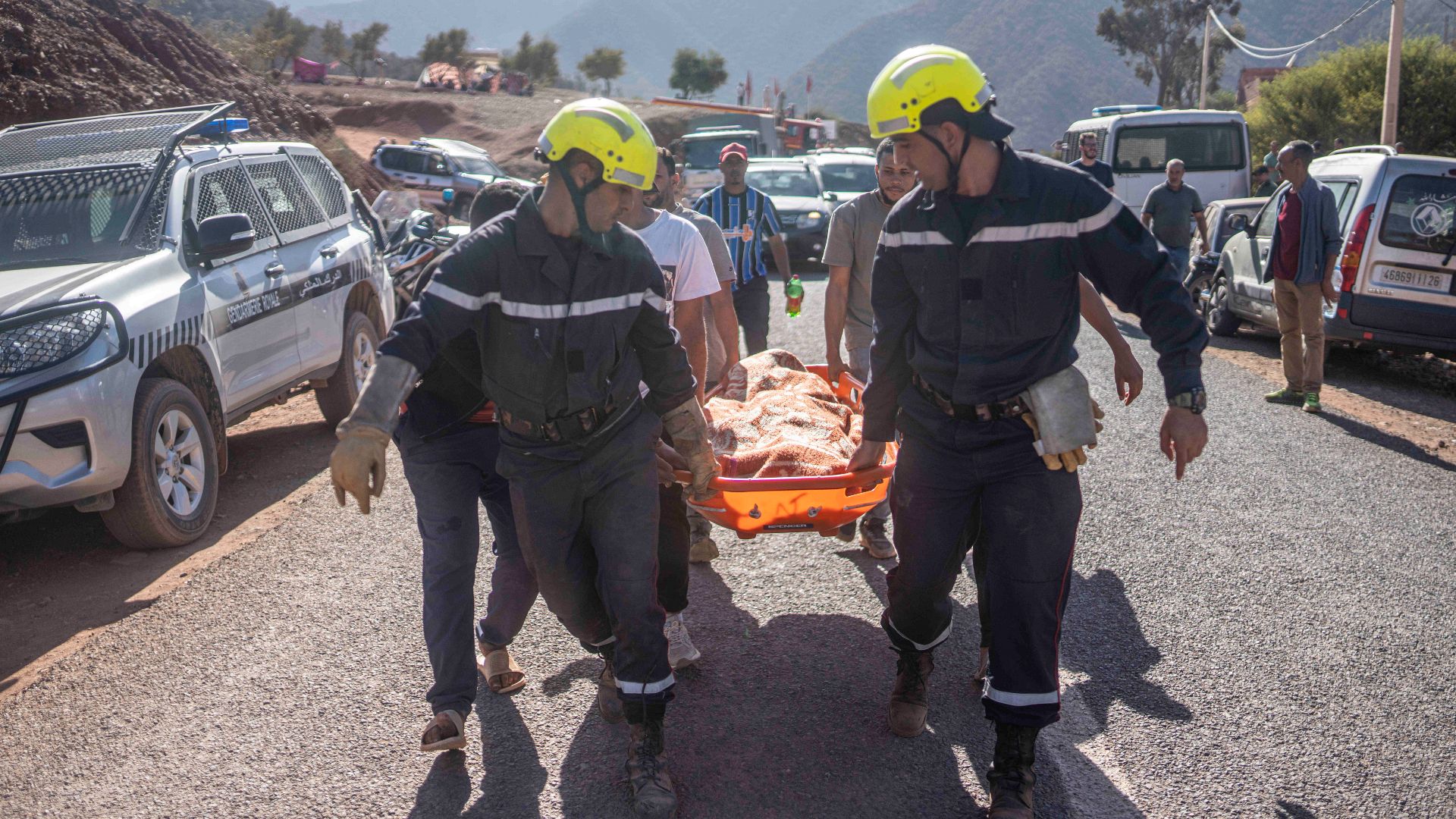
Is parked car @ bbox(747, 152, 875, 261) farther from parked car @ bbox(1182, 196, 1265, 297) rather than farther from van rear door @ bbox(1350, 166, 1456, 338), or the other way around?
van rear door @ bbox(1350, 166, 1456, 338)

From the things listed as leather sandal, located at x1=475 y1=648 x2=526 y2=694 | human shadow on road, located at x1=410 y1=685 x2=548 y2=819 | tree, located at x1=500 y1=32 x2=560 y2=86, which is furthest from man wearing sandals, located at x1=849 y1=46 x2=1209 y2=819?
tree, located at x1=500 y1=32 x2=560 y2=86

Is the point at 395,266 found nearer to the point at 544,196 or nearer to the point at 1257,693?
the point at 544,196

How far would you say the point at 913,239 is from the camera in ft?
11.3

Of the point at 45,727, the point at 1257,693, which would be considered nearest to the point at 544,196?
the point at 45,727

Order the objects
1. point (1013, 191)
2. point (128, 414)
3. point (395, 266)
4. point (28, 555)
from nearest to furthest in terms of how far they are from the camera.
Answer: point (1013, 191) < point (128, 414) < point (28, 555) < point (395, 266)

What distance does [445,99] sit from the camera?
5712 centimetres

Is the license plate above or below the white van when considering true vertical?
below

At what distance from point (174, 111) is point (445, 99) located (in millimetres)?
52386

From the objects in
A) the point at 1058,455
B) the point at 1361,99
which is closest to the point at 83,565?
the point at 1058,455

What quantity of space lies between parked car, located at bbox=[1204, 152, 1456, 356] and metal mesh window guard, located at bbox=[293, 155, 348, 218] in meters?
7.96

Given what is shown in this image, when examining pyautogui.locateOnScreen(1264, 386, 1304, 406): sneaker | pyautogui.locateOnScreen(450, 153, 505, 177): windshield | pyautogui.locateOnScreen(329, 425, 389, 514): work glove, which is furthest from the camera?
pyautogui.locateOnScreen(450, 153, 505, 177): windshield

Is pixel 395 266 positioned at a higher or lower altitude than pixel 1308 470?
higher

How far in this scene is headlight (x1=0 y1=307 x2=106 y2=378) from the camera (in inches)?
204

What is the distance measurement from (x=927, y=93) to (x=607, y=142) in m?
0.96
